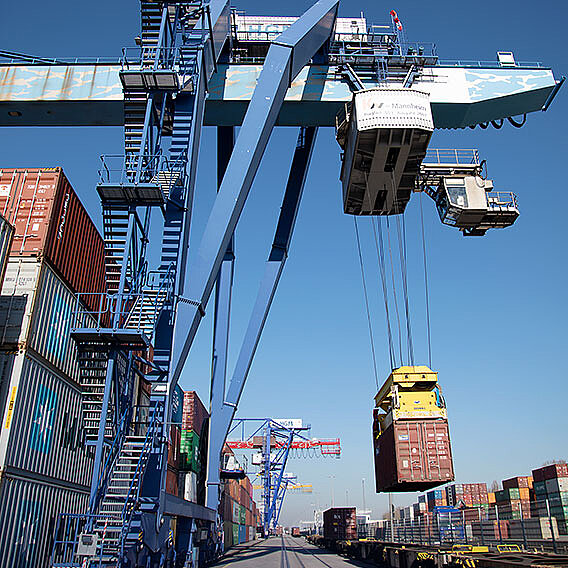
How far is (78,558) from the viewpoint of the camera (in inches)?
336

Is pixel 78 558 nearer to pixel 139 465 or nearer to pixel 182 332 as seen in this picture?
pixel 139 465

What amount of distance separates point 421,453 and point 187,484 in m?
14.4

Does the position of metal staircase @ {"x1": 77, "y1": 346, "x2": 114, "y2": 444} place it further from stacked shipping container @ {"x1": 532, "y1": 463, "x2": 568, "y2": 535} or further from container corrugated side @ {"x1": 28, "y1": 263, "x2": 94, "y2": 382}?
stacked shipping container @ {"x1": 532, "y1": 463, "x2": 568, "y2": 535}

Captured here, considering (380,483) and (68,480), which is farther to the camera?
(380,483)

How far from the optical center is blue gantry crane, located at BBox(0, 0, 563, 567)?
32.6 ft

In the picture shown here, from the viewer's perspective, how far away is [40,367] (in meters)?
9.89

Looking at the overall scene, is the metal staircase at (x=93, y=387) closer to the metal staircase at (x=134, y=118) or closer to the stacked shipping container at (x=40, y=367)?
the stacked shipping container at (x=40, y=367)

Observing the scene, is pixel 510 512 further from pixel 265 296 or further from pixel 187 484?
pixel 187 484

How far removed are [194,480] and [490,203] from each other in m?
17.9

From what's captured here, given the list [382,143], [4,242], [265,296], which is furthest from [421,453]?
[4,242]

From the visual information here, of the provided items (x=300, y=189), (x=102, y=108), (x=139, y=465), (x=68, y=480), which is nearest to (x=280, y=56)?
(x=102, y=108)

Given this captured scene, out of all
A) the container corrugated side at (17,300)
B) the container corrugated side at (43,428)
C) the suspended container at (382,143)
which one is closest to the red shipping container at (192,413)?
the container corrugated side at (43,428)

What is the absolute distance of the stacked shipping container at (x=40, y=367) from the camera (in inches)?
347

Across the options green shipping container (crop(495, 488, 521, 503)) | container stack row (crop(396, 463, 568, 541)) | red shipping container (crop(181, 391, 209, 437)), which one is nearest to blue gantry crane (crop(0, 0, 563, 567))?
red shipping container (crop(181, 391, 209, 437))
